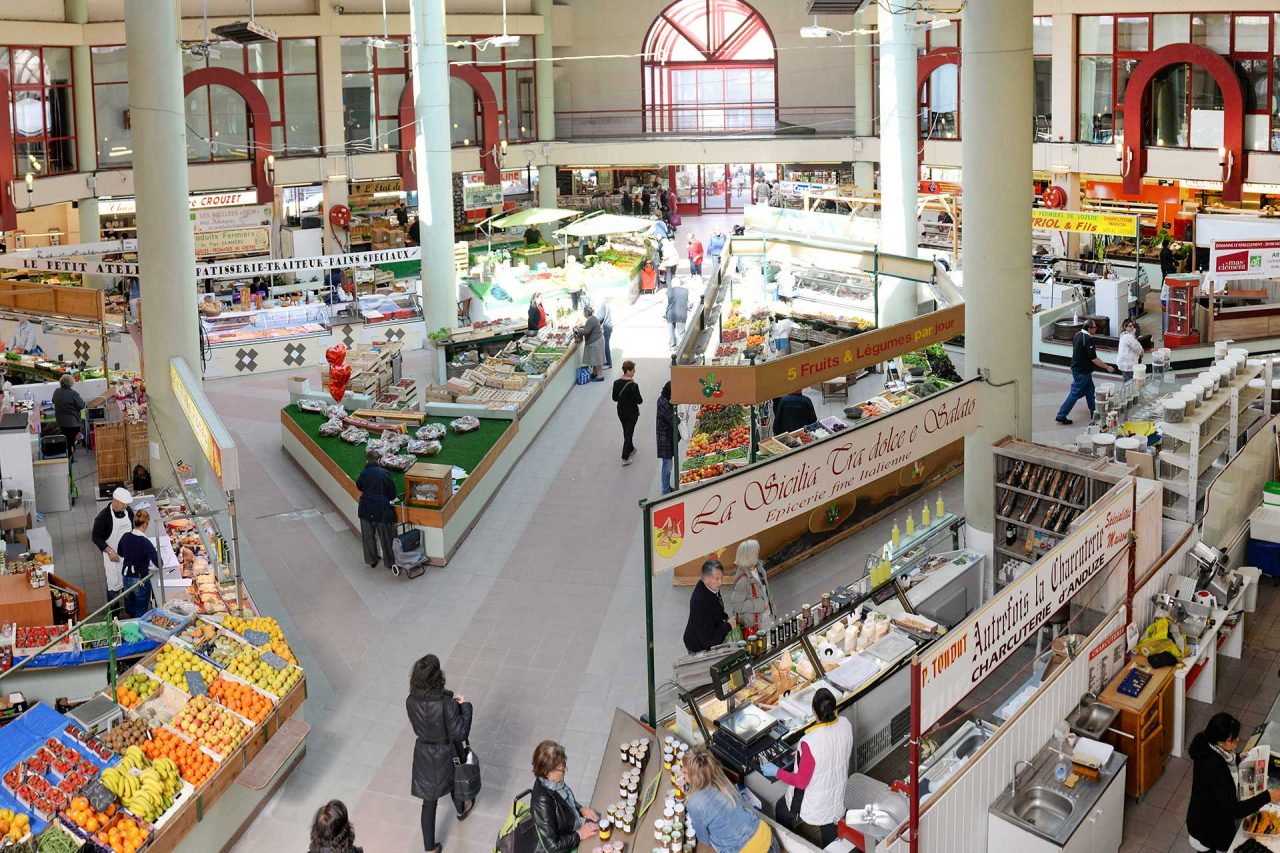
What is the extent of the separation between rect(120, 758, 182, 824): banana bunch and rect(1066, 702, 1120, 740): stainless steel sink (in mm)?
5559

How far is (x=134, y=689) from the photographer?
931cm

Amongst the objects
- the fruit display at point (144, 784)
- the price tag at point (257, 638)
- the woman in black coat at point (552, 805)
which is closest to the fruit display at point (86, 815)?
the fruit display at point (144, 784)

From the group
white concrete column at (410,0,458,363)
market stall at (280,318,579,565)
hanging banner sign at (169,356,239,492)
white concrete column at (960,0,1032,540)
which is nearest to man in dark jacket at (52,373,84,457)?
market stall at (280,318,579,565)

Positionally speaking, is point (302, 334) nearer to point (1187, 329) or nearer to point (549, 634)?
point (549, 634)

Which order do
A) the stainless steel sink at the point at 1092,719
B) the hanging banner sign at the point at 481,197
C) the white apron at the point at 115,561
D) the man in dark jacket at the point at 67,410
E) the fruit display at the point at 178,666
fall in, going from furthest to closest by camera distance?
the hanging banner sign at the point at 481,197
the man in dark jacket at the point at 67,410
the white apron at the point at 115,561
the fruit display at the point at 178,666
the stainless steel sink at the point at 1092,719

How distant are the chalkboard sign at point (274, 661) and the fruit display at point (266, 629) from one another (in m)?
0.15

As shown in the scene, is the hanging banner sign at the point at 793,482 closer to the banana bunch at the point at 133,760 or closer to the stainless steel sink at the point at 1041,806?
the stainless steel sink at the point at 1041,806

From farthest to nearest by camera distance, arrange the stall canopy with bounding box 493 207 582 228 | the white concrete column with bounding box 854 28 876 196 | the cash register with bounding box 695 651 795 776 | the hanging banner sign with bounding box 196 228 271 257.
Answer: the white concrete column with bounding box 854 28 876 196, the stall canopy with bounding box 493 207 582 228, the hanging banner sign with bounding box 196 228 271 257, the cash register with bounding box 695 651 795 776

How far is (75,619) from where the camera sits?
11125 millimetres

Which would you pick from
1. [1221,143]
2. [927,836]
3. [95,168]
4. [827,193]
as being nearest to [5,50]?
[95,168]

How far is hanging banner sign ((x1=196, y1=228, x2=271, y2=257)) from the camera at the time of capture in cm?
2586

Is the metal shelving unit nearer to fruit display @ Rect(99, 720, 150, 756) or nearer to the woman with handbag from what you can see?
the woman with handbag

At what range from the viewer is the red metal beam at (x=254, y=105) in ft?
95.9

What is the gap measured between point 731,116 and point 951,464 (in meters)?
27.0
